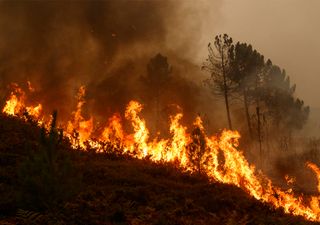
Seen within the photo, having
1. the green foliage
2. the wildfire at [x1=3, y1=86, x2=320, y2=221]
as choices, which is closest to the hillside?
the green foliage

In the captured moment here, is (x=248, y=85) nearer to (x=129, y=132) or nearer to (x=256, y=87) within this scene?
(x=256, y=87)

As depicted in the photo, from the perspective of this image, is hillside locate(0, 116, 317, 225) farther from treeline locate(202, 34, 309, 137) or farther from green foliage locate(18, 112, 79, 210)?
treeline locate(202, 34, 309, 137)

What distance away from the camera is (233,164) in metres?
24.5

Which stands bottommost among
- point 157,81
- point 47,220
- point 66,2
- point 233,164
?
point 47,220

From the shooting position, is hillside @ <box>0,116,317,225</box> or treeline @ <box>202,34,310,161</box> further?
treeline @ <box>202,34,310,161</box>

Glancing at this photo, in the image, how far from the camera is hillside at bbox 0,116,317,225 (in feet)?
37.5

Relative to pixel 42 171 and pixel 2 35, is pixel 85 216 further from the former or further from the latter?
pixel 2 35

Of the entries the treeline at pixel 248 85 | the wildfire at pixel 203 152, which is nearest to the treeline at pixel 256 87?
the treeline at pixel 248 85

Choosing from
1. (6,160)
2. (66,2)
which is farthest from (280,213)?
(66,2)

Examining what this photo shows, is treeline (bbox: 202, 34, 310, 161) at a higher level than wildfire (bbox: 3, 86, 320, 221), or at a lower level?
higher

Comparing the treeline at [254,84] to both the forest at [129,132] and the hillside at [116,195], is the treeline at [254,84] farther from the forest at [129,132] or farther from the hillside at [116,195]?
the hillside at [116,195]

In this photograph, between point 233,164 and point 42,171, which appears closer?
point 42,171

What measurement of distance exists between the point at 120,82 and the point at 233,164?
24.8m

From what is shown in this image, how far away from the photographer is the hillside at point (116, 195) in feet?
37.5
